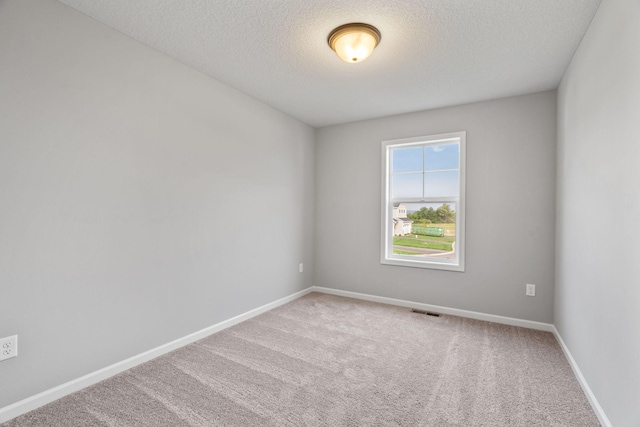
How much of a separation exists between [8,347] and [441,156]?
4.14 m

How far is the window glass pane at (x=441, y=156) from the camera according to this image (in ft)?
11.9

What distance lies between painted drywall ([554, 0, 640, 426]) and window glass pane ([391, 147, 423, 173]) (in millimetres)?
1571

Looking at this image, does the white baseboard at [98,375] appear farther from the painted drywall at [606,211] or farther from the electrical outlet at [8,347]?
the painted drywall at [606,211]

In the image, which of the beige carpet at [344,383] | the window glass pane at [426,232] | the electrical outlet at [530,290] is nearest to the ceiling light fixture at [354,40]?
the window glass pane at [426,232]

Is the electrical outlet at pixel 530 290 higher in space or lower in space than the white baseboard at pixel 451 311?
higher

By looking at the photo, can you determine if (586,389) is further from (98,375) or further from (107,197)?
(107,197)

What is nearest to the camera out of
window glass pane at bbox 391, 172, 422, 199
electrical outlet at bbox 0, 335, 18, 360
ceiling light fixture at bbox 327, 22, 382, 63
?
electrical outlet at bbox 0, 335, 18, 360

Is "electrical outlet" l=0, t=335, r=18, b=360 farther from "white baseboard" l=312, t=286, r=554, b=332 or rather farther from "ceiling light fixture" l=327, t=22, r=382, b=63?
"white baseboard" l=312, t=286, r=554, b=332

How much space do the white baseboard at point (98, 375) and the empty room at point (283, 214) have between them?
0.01 metres

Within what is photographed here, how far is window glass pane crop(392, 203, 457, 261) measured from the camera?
368cm

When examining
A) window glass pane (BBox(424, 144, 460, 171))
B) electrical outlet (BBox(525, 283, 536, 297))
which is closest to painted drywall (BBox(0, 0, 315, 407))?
window glass pane (BBox(424, 144, 460, 171))

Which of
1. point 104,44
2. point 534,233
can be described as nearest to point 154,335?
point 104,44

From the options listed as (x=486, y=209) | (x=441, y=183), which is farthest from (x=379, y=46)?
(x=486, y=209)

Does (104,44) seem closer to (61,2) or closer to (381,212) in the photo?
(61,2)
